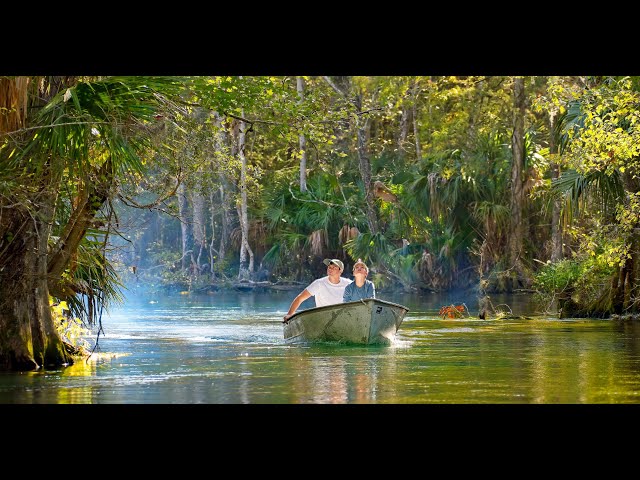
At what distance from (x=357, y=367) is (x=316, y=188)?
2414 centimetres

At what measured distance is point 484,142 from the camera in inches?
1423

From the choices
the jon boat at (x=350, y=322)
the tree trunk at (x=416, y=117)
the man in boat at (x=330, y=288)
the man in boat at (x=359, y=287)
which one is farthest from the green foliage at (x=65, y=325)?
the tree trunk at (x=416, y=117)

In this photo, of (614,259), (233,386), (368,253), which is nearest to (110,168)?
(233,386)

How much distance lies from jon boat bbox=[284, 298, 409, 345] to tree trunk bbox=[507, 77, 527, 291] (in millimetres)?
13788

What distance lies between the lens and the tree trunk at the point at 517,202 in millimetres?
33656

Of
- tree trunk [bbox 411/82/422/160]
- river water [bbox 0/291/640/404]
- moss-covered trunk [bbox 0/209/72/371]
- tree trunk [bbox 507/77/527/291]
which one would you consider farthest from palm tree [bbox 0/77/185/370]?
tree trunk [bbox 411/82/422/160]

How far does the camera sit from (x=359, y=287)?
19.4 m

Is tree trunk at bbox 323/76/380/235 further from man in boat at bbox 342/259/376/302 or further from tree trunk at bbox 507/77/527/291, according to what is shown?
man in boat at bbox 342/259/376/302

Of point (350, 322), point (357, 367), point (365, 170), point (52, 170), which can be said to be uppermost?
point (365, 170)

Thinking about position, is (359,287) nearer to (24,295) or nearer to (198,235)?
(24,295)

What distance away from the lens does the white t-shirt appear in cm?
1998

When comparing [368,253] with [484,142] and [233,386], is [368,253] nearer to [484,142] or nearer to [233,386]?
[484,142]

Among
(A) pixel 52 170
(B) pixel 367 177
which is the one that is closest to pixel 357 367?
(A) pixel 52 170
